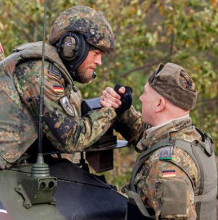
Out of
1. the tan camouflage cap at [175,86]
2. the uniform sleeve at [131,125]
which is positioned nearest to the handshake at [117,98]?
the uniform sleeve at [131,125]

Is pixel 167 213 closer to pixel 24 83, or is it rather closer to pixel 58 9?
pixel 24 83

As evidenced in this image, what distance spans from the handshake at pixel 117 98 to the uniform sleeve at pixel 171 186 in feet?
2.34

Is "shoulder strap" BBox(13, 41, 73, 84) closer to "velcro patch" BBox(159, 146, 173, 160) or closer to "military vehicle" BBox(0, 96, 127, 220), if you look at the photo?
"military vehicle" BBox(0, 96, 127, 220)

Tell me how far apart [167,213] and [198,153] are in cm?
50

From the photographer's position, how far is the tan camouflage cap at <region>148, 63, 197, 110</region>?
470 centimetres

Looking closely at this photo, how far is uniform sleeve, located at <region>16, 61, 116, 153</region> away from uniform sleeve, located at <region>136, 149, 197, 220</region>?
554 millimetres

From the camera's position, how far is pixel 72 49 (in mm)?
5082

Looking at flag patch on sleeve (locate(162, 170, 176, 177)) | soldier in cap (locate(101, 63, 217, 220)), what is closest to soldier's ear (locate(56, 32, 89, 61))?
soldier in cap (locate(101, 63, 217, 220))

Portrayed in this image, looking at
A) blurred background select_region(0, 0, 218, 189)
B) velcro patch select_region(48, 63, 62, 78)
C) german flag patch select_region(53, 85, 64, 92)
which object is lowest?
german flag patch select_region(53, 85, 64, 92)

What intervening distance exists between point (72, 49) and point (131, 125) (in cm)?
86

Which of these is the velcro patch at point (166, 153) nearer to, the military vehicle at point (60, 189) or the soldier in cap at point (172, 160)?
the soldier in cap at point (172, 160)

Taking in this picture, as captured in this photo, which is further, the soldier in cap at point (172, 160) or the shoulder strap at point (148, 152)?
the shoulder strap at point (148, 152)

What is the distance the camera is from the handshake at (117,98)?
17.0 ft

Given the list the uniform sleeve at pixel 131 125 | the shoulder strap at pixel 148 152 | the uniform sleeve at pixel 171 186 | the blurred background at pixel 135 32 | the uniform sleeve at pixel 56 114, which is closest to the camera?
the uniform sleeve at pixel 171 186
